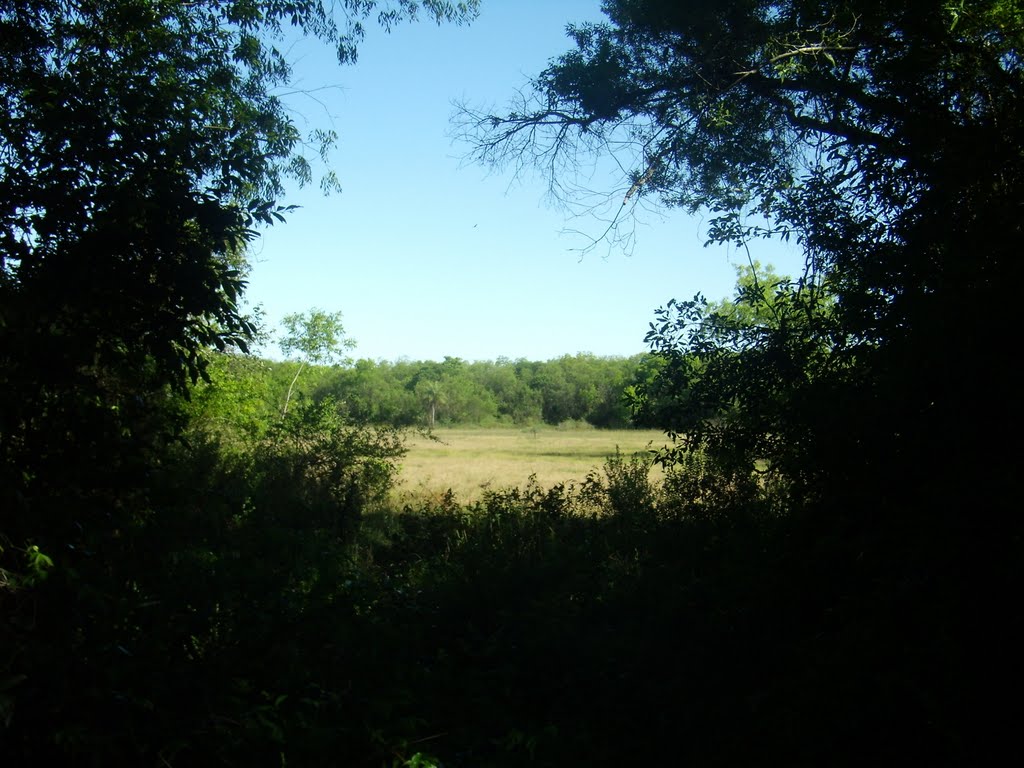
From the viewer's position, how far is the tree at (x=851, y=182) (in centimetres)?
430

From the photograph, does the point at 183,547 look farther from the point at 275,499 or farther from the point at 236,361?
the point at 236,361

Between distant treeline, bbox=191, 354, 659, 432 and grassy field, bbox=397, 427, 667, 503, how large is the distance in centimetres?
59

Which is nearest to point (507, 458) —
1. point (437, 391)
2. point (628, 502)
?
point (628, 502)

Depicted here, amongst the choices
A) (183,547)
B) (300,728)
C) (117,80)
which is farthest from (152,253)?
(183,547)

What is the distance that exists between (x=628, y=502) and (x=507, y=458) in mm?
8326

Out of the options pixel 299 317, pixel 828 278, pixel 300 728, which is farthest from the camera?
pixel 299 317

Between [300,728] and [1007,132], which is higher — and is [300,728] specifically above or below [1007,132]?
below

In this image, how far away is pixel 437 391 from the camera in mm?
25328

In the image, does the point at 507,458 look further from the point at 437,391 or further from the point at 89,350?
the point at 89,350

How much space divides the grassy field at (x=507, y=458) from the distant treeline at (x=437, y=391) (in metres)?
0.59

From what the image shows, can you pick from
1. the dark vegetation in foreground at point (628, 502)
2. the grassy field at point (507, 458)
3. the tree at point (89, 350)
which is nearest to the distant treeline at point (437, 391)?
the grassy field at point (507, 458)

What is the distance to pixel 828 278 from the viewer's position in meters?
6.39

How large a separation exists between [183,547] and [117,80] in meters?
4.31

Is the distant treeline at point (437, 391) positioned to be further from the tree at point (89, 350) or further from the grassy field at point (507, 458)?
the tree at point (89, 350)
